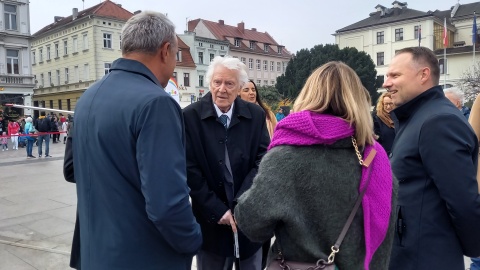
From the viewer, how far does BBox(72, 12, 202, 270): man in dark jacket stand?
1.63m

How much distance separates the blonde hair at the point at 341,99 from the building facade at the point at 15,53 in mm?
35839

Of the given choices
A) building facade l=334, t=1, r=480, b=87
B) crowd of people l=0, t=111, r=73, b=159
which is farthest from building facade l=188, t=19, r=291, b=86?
crowd of people l=0, t=111, r=73, b=159

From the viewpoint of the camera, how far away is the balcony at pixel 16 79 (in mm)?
32938

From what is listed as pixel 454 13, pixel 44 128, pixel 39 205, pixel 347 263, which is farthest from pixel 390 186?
pixel 454 13

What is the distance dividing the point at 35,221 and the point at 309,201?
5.67 metres

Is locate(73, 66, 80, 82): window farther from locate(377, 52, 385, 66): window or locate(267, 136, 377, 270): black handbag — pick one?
locate(267, 136, 377, 270): black handbag

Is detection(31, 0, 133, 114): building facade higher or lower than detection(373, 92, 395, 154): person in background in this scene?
higher

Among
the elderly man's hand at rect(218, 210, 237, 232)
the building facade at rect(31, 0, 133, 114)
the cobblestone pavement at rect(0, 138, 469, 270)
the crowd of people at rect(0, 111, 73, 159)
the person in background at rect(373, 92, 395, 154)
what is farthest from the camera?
the building facade at rect(31, 0, 133, 114)

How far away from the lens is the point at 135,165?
66.7 inches

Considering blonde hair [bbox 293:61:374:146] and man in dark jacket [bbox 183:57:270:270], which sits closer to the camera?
blonde hair [bbox 293:61:374:146]

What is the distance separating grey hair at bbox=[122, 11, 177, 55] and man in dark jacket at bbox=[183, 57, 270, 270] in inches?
36.7

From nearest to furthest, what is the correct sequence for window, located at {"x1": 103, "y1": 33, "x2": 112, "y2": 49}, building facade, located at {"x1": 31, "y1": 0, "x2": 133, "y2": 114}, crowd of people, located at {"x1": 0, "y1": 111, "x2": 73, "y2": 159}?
crowd of people, located at {"x1": 0, "y1": 111, "x2": 73, "y2": 159} → building facade, located at {"x1": 31, "y1": 0, "x2": 133, "y2": 114} → window, located at {"x1": 103, "y1": 33, "x2": 112, "y2": 49}

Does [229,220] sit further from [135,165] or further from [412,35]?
[412,35]

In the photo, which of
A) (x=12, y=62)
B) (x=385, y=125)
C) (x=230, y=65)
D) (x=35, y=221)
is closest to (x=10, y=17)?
(x=12, y=62)
